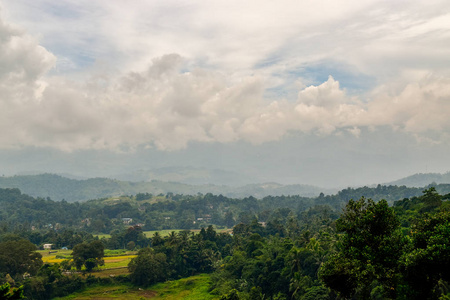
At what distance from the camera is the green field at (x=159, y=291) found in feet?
241

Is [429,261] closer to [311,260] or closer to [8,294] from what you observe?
[8,294]

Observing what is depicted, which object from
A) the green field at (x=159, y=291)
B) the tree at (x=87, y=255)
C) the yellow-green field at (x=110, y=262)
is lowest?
the green field at (x=159, y=291)

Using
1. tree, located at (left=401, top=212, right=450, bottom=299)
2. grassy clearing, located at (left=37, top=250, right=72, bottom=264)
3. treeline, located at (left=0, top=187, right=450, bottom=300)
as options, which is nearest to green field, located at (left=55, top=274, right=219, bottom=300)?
treeline, located at (left=0, top=187, right=450, bottom=300)

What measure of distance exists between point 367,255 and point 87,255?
72967 millimetres

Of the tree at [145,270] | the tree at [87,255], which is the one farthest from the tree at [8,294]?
the tree at [87,255]

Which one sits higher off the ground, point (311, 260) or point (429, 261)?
point (429, 261)

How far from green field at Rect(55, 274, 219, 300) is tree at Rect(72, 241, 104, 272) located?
8424 millimetres

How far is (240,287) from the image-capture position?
68.4m

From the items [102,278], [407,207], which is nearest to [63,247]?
[102,278]

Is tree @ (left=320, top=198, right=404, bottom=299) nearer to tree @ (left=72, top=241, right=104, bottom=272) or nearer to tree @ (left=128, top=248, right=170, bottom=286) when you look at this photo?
tree @ (left=128, top=248, right=170, bottom=286)

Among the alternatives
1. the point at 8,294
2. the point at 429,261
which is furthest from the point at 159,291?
the point at 429,261

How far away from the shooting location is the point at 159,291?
7875 centimetres

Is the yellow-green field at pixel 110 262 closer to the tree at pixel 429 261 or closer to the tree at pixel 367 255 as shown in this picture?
the tree at pixel 367 255

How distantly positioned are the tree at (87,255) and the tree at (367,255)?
69.0m
